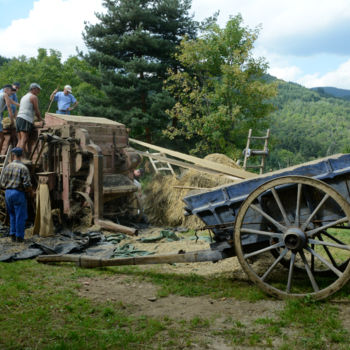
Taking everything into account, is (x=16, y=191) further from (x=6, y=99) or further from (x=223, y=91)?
(x=223, y=91)

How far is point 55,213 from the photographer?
9.58m

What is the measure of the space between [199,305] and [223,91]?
17.6 m

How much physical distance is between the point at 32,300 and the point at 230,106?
60.7ft

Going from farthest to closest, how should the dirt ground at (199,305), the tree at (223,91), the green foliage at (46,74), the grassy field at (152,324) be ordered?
the green foliage at (46,74) < the tree at (223,91) < the dirt ground at (199,305) < the grassy field at (152,324)

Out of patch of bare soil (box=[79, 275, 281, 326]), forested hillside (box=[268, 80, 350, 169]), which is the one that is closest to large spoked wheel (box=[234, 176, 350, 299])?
patch of bare soil (box=[79, 275, 281, 326])

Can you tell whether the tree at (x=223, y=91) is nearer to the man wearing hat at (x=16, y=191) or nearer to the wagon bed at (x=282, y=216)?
the man wearing hat at (x=16, y=191)

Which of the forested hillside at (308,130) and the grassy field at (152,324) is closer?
the grassy field at (152,324)

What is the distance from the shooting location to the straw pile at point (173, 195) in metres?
10.3

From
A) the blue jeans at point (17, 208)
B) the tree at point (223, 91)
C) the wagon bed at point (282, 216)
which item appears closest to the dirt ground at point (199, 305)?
the wagon bed at point (282, 216)

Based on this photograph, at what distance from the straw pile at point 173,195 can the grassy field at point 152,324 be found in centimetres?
513

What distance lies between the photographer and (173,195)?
10.7 meters

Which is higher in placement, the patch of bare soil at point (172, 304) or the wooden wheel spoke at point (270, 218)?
the wooden wheel spoke at point (270, 218)

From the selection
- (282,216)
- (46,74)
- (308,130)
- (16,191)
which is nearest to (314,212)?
(282,216)

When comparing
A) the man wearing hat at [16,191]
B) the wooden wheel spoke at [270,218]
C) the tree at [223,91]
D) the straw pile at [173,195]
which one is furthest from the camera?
the tree at [223,91]
